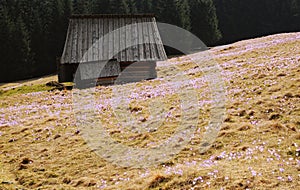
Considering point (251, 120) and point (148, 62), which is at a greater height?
point (148, 62)

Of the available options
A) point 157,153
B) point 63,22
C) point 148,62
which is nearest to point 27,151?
point 157,153

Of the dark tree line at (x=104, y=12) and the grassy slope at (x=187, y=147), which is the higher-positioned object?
the dark tree line at (x=104, y=12)

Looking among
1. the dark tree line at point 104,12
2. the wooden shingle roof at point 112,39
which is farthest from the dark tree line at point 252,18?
the wooden shingle roof at point 112,39

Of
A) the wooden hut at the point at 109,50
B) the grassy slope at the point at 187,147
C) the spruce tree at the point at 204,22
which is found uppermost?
the spruce tree at the point at 204,22

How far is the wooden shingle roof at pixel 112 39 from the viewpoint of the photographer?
34250 millimetres

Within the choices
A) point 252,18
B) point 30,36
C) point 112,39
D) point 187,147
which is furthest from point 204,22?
point 187,147

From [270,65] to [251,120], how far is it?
12.4 meters

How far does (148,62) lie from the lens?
35.0m

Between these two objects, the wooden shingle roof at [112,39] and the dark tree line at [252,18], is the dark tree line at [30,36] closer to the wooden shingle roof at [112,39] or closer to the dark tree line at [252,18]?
the wooden shingle roof at [112,39]

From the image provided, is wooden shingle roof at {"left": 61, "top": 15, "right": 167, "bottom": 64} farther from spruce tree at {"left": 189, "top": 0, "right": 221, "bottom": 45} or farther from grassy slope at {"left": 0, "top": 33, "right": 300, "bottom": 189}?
spruce tree at {"left": 189, "top": 0, "right": 221, "bottom": 45}

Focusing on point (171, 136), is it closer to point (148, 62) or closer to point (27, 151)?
point (27, 151)

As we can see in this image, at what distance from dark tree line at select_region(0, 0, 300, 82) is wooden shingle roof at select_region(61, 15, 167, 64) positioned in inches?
1486

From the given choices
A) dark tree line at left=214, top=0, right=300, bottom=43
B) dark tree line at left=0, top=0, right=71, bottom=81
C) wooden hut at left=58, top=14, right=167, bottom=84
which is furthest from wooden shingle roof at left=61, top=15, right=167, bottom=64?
dark tree line at left=214, top=0, right=300, bottom=43

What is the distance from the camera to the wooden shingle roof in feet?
112
